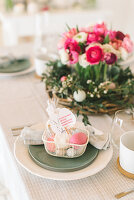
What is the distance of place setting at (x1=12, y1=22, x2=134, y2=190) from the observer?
2.60 feet

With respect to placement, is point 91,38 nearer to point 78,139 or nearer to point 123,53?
point 123,53

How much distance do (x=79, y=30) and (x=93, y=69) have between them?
0.67 feet

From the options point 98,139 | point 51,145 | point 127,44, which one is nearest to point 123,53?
point 127,44

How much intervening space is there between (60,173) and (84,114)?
0.39 metres

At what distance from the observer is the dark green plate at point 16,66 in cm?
150

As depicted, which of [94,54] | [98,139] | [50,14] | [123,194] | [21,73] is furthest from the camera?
[50,14]

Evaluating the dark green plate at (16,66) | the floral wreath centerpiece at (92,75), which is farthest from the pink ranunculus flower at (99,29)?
the dark green plate at (16,66)

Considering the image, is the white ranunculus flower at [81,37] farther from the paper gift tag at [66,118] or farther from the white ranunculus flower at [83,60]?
the paper gift tag at [66,118]

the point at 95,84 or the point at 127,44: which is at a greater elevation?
the point at 127,44

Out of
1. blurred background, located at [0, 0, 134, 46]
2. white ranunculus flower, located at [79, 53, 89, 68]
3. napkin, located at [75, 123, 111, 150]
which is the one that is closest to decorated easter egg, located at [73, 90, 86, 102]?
white ranunculus flower, located at [79, 53, 89, 68]

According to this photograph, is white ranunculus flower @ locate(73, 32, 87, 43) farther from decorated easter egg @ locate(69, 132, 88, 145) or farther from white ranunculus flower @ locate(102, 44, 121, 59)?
decorated easter egg @ locate(69, 132, 88, 145)

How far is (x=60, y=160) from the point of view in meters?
0.81

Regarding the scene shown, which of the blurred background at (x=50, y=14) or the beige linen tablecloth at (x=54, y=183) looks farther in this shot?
the blurred background at (x=50, y=14)

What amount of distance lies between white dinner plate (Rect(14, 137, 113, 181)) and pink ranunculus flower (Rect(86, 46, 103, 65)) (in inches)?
15.5
